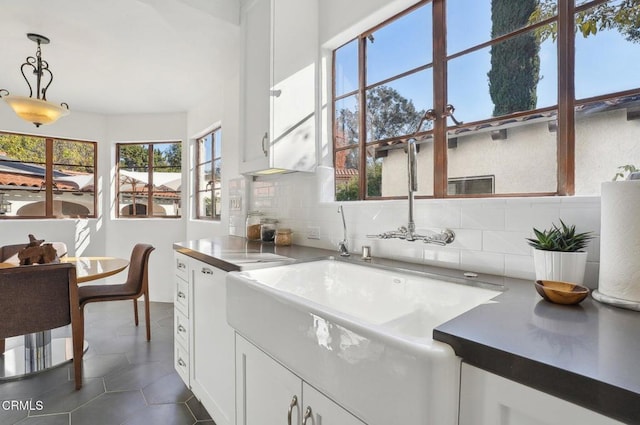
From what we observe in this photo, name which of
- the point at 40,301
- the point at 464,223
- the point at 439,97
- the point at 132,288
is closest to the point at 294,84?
the point at 439,97

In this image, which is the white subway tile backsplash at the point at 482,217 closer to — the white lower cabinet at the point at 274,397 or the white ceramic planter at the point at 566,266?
the white ceramic planter at the point at 566,266

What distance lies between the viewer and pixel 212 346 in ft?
5.13

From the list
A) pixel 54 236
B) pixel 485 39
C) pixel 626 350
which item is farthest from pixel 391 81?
pixel 54 236

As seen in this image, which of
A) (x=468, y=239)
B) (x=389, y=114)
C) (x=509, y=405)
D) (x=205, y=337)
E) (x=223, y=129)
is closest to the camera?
(x=509, y=405)

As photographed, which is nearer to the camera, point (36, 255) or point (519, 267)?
point (519, 267)

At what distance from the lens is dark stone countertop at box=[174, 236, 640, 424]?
0.41 m

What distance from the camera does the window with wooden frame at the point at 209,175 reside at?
3625 millimetres

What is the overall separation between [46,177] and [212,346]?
4.14 m

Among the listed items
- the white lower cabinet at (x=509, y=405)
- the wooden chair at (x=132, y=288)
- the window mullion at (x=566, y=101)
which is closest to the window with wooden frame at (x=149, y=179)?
the wooden chair at (x=132, y=288)

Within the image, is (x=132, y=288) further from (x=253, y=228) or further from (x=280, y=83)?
(x=280, y=83)

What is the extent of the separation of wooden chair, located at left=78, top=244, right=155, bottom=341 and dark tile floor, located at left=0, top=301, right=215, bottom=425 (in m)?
0.35

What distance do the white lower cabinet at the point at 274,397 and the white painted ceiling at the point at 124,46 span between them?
2196 millimetres

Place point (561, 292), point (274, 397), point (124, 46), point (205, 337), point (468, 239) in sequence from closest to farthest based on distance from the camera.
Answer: point (561, 292)
point (274, 397)
point (468, 239)
point (205, 337)
point (124, 46)

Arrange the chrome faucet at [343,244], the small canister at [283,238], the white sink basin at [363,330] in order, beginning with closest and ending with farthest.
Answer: the white sink basin at [363,330], the chrome faucet at [343,244], the small canister at [283,238]
